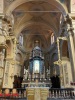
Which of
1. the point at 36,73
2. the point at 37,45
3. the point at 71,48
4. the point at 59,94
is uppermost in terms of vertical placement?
the point at 37,45

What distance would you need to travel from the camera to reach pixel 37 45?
20484mm

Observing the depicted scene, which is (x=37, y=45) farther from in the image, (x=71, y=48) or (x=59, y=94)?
(x=59, y=94)

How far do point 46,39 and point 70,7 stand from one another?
9816 millimetres

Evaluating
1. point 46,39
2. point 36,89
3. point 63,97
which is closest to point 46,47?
point 46,39

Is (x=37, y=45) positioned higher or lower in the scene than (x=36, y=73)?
higher

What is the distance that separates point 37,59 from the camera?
59.1 ft

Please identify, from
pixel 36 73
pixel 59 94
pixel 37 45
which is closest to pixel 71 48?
pixel 59 94

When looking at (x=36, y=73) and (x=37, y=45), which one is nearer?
(x=36, y=73)

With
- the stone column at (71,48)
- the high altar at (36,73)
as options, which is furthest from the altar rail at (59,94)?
the high altar at (36,73)

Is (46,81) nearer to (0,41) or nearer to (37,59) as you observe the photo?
(37,59)

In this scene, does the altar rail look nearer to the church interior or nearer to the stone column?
the church interior

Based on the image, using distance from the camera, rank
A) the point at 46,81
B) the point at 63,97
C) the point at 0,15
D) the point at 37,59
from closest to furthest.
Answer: the point at 63,97 < the point at 0,15 < the point at 46,81 < the point at 37,59

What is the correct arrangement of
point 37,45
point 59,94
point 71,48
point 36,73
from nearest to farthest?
1. point 59,94
2. point 71,48
3. point 36,73
4. point 37,45

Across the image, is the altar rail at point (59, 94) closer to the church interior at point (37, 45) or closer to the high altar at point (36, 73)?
the church interior at point (37, 45)
